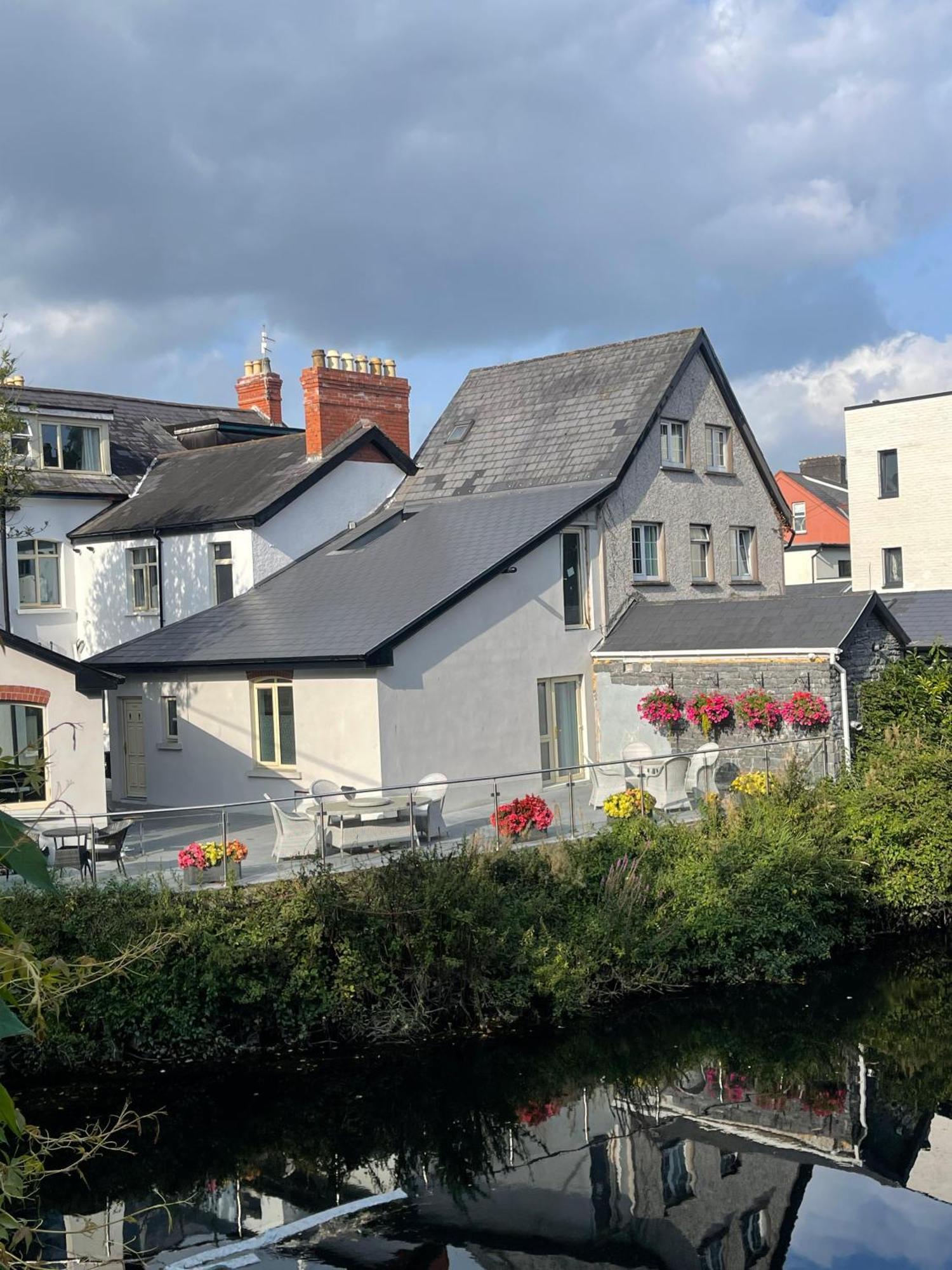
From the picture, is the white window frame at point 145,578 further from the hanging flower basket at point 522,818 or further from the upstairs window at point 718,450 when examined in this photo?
the hanging flower basket at point 522,818

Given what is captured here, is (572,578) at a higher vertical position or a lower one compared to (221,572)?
lower

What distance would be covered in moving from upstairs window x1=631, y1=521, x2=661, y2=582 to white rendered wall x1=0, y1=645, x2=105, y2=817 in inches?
448

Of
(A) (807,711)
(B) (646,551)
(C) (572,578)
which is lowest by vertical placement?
(A) (807,711)

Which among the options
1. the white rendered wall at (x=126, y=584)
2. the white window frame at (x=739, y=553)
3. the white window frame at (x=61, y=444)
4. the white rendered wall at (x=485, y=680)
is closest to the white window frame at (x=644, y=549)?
the white rendered wall at (x=485, y=680)

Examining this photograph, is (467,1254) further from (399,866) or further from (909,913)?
(909,913)

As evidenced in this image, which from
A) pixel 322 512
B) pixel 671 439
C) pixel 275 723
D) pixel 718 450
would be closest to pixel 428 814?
pixel 275 723

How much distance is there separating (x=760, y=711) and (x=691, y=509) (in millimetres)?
6963

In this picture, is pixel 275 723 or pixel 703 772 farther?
pixel 275 723

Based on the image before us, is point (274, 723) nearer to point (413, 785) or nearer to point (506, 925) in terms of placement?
point (413, 785)

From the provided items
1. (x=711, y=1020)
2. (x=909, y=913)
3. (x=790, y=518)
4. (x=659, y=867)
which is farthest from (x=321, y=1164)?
(x=790, y=518)

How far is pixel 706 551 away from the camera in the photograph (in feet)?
94.3

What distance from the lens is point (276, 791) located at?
22.6 meters

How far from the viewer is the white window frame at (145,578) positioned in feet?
92.3

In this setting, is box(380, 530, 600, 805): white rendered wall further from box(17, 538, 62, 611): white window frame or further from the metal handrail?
box(17, 538, 62, 611): white window frame
